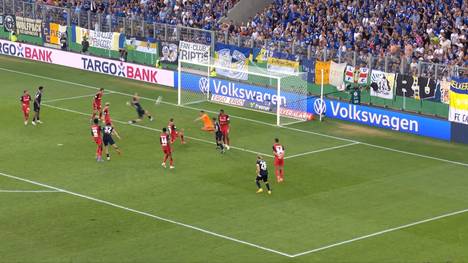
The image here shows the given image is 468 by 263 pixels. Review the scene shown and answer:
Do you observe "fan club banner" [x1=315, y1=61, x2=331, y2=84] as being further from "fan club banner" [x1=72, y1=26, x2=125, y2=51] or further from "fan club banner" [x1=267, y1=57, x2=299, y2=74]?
"fan club banner" [x1=72, y1=26, x2=125, y2=51]

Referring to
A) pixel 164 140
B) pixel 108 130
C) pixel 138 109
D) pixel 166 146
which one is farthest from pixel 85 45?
pixel 164 140

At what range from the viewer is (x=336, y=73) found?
193 ft

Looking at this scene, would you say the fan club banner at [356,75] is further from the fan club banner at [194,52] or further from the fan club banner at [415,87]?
the fan club banner at [194,52]

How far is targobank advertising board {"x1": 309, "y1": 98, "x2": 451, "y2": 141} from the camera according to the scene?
5372 cm

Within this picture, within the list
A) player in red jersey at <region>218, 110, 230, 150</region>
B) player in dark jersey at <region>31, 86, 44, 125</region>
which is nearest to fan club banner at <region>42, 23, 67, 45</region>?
player in dark jersey at <region>31, 86, 44, 125</region>

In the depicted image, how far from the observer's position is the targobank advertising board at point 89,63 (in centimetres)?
6606

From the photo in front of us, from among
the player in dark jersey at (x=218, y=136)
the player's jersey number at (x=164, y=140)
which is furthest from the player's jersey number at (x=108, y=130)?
the player in dark jersey at (x=218, y=136)

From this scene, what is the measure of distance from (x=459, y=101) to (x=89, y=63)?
25.7 meters

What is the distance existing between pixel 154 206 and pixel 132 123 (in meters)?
14.3

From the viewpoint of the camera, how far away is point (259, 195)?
43.9 m

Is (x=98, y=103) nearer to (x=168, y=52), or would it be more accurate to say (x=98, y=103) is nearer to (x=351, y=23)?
(x=168, y=52)

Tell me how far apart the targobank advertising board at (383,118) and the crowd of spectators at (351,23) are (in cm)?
323

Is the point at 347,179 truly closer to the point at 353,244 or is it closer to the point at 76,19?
the point at 353,244

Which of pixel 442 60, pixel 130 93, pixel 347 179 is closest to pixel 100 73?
pixel 130 93
